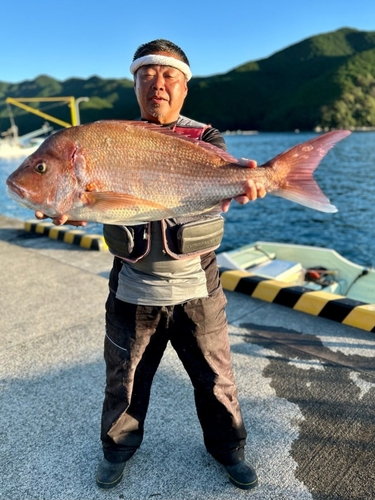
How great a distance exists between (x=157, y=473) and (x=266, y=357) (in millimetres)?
1669

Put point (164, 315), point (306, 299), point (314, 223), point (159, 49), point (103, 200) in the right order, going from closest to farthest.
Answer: point (103, 200) → point (159, 49) → point (164, 315) → point (306, 299) → point (314, 223)

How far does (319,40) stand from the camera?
652 ft

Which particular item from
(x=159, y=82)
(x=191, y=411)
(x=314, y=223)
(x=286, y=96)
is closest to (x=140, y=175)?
(x=159, y=82)

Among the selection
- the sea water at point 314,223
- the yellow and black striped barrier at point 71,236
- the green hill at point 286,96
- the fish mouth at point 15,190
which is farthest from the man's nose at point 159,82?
the green hill at point 286,96

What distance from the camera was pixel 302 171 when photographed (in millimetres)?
2193

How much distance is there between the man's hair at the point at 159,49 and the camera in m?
2.32

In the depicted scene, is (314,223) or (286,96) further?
(286,96)

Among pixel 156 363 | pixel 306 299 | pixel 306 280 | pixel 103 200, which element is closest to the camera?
pixel 103 200

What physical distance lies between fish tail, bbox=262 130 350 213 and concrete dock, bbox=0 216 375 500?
1659 millimetres

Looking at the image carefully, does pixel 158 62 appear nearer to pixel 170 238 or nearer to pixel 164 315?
pixel 170 238

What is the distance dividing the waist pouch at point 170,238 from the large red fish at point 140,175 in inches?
5.5

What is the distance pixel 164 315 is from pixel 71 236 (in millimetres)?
6066

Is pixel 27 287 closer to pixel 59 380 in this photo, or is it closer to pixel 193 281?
pixel 59 380

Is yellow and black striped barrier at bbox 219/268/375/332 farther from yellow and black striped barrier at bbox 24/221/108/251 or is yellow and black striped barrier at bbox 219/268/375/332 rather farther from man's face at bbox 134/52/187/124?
man's face at bbox 134/52/187/124
